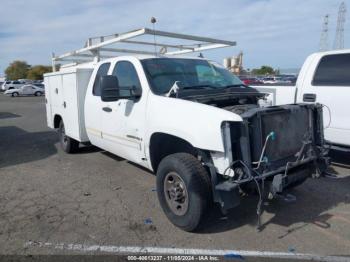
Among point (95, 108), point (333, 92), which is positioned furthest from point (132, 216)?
point (333, 92)

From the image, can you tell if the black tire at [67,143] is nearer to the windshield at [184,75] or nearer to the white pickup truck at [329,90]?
the windshield at [184,75]

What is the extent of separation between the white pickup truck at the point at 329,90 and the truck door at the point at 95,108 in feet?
9.33

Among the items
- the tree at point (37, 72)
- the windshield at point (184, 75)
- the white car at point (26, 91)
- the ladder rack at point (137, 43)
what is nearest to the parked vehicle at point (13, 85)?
the white car at point (26, 91)

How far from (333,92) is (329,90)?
0.09 metres

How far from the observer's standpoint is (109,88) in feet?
15.1

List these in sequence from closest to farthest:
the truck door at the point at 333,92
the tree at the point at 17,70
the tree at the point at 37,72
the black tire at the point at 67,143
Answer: the truck door at the point at 333,92, the black tire at the point at 67,143, the tree at the point at 37,72, the tree at the point at 17,70

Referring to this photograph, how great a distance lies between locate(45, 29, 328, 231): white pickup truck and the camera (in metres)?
3.55

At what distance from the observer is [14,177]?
6230 mm

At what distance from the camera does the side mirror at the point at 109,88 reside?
460cm

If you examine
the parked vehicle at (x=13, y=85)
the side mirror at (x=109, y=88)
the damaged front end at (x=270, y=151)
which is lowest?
the damaged front end at (x=270, y=151)

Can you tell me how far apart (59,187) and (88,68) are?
2376 mm

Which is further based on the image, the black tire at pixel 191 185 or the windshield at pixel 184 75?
the windshield at pixel 184 75

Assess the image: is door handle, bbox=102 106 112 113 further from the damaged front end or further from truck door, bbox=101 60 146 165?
the damaged front end

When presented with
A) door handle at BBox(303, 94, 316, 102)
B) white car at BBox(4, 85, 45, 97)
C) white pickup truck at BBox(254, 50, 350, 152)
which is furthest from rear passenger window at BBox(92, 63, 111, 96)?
white car at BBox(4, 85, 45, 97)
